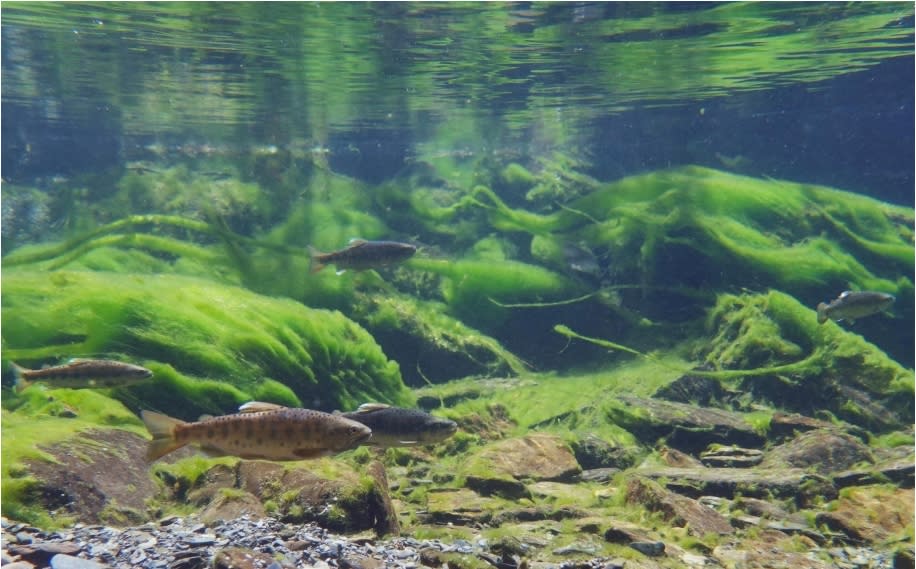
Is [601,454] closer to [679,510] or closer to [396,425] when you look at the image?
[679,510]

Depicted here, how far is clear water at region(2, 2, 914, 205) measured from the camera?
15.3 meters

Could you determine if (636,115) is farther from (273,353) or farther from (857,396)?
(273,353)

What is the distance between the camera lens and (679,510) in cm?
439

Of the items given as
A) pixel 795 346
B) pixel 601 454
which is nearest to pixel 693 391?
pixel 795 346

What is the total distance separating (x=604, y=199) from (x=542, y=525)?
1162 centimetres

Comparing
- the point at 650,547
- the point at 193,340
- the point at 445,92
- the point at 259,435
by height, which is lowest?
the point at 650,547

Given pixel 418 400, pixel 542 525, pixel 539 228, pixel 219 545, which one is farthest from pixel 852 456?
pixel 539 228

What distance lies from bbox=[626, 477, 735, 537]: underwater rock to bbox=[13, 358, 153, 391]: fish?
4420 millimetres

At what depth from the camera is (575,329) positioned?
12664 millimetres

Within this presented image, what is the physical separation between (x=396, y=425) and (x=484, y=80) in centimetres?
1898

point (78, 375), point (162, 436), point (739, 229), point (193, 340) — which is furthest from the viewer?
point (739, 229)

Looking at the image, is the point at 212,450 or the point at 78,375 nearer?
the point at 212,450

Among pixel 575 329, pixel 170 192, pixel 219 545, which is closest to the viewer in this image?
pixel 219 545

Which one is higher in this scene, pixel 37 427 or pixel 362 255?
pixel 362 255
